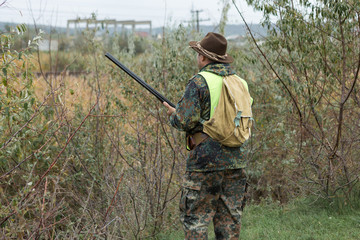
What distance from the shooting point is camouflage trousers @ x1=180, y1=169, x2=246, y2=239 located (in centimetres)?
357

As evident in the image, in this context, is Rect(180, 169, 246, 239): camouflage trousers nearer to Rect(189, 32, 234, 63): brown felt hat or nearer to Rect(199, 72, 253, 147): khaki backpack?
Rect(199, 72, 253, 147): khaki backpack

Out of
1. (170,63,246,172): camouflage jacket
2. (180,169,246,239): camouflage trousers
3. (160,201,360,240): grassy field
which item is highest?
(170,63,246,172): camouflage jacket

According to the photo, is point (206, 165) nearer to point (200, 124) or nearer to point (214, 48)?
point (200, 124)

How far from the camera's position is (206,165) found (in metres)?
3.53

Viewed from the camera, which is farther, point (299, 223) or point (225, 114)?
point (299, 223)

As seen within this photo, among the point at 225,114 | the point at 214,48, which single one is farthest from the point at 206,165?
the point at 214,48

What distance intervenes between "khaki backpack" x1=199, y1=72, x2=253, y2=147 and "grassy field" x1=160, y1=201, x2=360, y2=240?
1764mm

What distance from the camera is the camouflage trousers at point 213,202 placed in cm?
357

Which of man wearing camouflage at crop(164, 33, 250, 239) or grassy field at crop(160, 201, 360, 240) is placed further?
grassy field at crop(160, 201, 360, 240)

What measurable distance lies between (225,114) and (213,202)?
0.73 m

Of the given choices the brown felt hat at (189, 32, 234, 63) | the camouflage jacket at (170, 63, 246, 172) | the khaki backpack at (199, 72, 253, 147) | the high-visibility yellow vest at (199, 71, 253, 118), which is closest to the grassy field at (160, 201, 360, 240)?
the camouflage jacket at (170, 63, 246, 172)

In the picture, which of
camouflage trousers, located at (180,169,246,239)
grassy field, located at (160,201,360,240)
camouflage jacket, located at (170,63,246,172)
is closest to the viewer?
camouflage jacket, located at (170,63,246,172)

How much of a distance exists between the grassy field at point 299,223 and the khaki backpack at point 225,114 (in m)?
1.76

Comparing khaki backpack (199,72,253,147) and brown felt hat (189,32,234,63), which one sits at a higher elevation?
brown felt hat (189,32,234,63)
